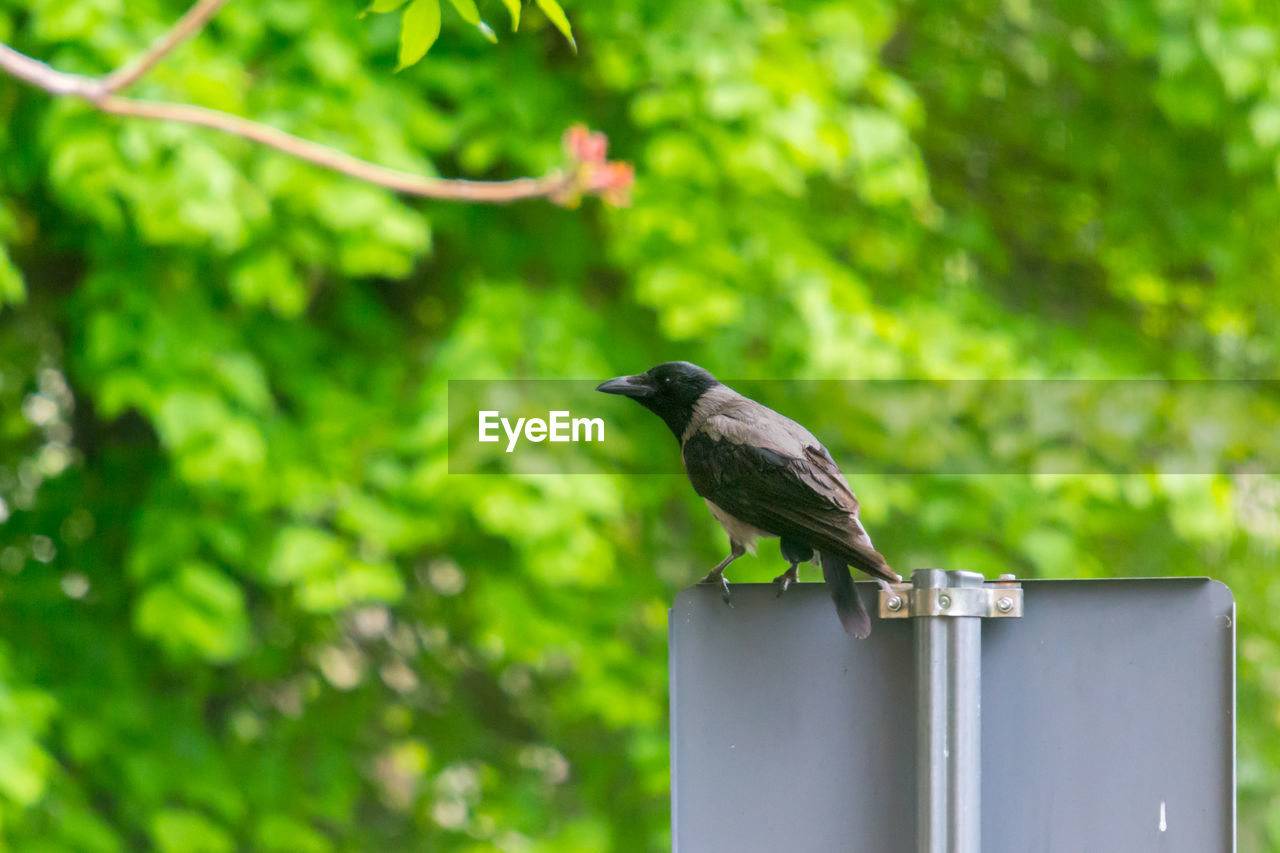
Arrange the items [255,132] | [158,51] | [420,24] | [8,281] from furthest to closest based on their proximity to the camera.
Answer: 1. [8,281]
2. [255,132]
3. [158,51]
4. [420,24]

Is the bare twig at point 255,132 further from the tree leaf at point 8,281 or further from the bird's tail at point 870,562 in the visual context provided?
the bird's tail at point 870,562

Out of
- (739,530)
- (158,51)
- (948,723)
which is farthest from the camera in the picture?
(158,51)

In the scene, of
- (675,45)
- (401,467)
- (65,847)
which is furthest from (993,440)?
(65,847)

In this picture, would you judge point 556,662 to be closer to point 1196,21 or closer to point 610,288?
point 610,288

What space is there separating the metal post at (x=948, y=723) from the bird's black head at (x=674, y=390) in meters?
0.53

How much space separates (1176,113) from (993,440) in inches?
39.5

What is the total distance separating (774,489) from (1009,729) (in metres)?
0.33

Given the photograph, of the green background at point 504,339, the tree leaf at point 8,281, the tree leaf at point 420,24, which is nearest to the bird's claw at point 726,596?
the tree leaf at point 420,24

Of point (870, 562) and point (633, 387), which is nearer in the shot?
point (870, 562)

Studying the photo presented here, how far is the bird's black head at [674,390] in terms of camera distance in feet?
5.12

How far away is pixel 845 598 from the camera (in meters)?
1.13

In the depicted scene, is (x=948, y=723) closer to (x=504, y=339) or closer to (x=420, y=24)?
(x=420, y=24)

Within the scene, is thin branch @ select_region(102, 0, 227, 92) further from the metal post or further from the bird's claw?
the metal post

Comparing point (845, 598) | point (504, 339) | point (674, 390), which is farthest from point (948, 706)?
point (504, 339)
